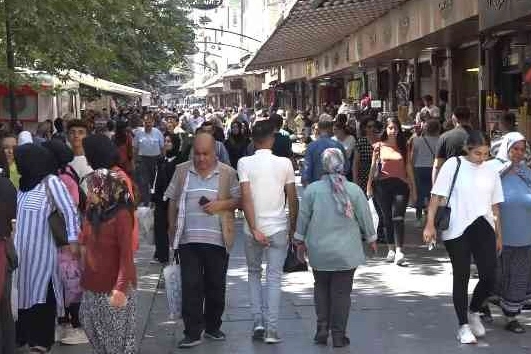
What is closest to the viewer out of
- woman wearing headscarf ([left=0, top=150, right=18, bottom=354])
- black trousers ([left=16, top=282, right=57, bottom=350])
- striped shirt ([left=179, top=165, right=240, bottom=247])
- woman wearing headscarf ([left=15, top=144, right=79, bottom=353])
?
woman wearing headscarf ([left=0, top=150, right=18, bottom=354])

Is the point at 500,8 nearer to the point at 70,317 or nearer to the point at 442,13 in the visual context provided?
the point at 442,13

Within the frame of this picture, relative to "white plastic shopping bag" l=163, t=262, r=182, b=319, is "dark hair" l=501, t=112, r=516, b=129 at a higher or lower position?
higher

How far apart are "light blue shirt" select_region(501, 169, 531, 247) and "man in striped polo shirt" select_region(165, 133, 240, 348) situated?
83.4 inches

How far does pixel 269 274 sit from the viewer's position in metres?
7.00

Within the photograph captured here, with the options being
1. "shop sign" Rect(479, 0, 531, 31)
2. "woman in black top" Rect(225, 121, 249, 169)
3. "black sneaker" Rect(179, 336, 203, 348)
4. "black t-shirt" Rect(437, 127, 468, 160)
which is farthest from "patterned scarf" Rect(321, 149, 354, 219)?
"woman in black top" Rect(225, 121, 249, 169)

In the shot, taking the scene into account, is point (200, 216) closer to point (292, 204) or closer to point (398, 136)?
point (292, 204)

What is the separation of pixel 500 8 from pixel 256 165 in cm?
542

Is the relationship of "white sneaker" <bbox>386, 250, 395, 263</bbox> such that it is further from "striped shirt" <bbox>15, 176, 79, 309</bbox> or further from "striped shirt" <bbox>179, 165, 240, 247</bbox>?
"striped shirt" <bbox>15, 176, 79, 309</bbox>

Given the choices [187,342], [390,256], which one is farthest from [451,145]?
[187,342]

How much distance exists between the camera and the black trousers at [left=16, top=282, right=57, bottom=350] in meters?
6.60

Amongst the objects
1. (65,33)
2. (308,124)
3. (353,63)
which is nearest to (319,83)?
(308,124)

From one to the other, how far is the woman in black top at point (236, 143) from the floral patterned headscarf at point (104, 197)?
31.2 feet

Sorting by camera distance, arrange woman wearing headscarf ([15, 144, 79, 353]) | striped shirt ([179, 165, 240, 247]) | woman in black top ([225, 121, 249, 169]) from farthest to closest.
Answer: woman in black top ([225, 121, 249, 169]) < striped shirt ([179, 165, 240, 247]) < woman wearing headscarf ([15, 144, 79, 353])

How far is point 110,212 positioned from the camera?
5.52 m
